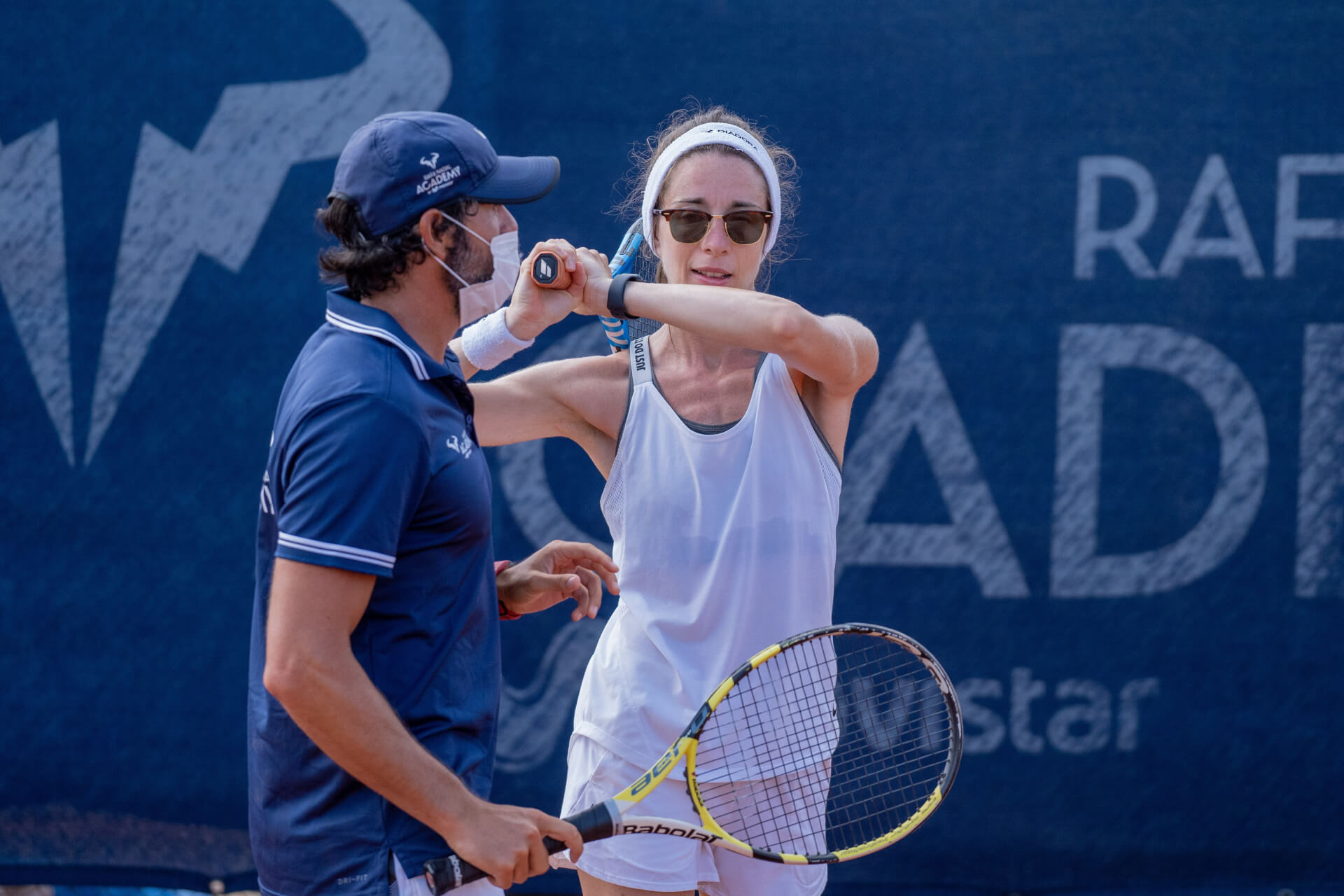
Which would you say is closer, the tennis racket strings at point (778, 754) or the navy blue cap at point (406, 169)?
the navy blue cap at point (406, 169)

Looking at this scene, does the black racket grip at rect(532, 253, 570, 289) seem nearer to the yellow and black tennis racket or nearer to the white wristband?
the white wristband

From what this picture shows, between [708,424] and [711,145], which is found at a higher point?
[711,145]

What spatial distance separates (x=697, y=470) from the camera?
221 cm

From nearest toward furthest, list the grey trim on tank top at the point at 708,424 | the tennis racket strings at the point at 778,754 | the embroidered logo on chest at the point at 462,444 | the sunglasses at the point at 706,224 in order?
the embroidered logo on chest at the point at 462,444, the tennis racket strings at the point at 778,754, the grey trim on tank top at the point at 708,424, the sunglasses at the point at 706,224

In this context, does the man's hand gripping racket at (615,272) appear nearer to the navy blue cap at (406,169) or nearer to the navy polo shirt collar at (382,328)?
the navy blue cap at (406,169)

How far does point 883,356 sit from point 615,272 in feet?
4.04

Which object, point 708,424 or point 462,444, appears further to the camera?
point 708,424

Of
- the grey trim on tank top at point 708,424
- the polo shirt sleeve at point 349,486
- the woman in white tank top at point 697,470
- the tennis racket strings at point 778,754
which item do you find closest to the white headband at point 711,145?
the woman in white tank top at point 697,470

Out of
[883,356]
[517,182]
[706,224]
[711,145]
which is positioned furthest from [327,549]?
[883,356]

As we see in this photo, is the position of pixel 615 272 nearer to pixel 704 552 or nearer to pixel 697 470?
pixel 697 470

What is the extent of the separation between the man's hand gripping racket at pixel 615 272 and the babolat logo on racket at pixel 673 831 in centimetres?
87

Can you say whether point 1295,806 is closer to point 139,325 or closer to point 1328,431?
point 1328,431

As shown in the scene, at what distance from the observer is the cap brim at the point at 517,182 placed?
1784mm

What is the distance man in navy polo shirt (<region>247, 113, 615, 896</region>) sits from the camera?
146 centimetres
